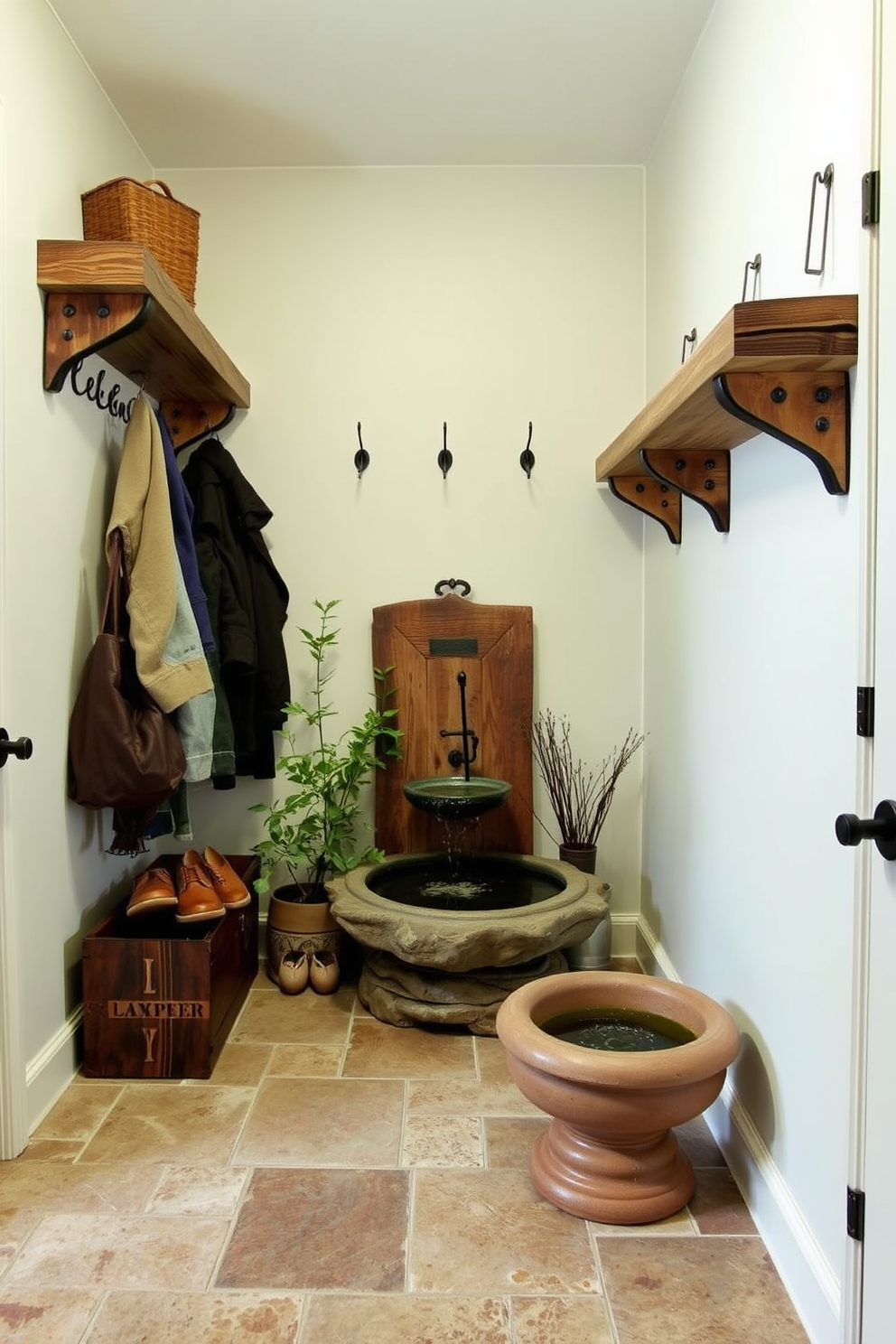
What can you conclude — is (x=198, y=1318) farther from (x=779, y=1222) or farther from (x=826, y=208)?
(x=826, y=208)

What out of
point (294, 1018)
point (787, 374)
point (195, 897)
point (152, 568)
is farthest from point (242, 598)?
point (787, 374)

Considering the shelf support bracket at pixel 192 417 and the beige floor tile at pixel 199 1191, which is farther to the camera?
the shelf support bracket at pixel 192 417

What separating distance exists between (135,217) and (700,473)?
5.18ft

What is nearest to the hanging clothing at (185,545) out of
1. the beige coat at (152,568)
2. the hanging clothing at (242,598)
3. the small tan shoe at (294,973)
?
the beige coat at (152,568)

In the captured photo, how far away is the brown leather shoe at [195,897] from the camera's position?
2551mm

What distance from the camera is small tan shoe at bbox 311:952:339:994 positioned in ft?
9.60

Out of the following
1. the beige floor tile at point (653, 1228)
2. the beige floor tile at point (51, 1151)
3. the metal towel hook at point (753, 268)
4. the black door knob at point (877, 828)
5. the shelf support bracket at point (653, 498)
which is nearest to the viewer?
the black door knob at point (877, 828)

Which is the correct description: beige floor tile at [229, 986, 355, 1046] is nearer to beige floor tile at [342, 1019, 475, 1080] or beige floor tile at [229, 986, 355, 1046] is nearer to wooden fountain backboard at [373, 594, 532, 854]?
beige floor tile at [342, 1019, 475, 1080]

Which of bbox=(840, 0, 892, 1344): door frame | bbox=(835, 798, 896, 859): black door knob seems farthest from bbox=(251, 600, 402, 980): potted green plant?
bbox=(835, 798, 896, 859): black door knob

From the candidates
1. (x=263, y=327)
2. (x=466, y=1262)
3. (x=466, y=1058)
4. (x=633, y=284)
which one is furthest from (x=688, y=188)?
(x=466, y=1262)

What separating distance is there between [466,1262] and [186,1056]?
1004 millimetres

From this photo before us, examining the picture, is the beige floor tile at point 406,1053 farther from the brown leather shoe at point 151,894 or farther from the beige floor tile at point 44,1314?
the beige floor tile at point 44,1314

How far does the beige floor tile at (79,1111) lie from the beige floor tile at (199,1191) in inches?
11.3

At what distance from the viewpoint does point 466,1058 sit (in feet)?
8.21
